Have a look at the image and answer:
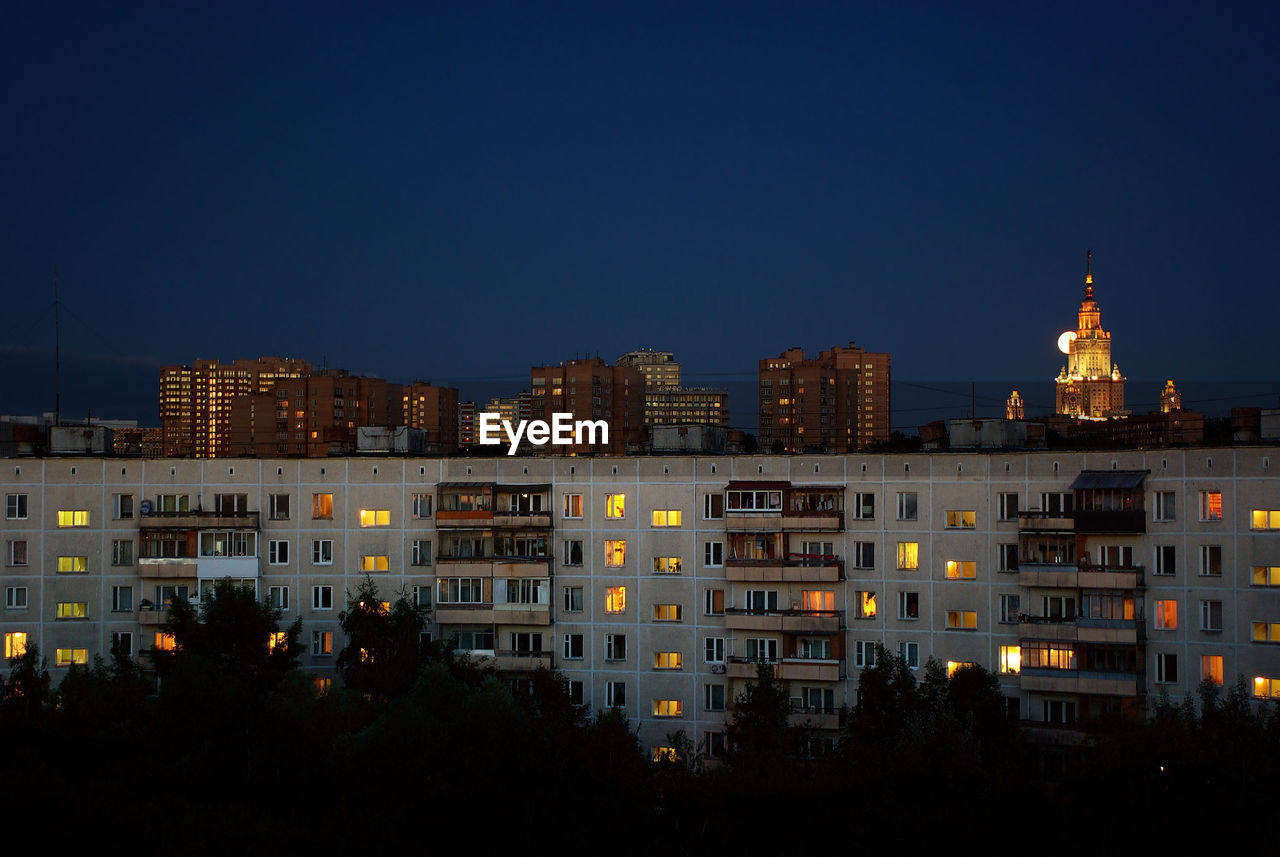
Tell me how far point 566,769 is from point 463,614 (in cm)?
1260

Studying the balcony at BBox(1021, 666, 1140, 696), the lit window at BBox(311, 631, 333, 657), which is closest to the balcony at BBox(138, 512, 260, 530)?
the lit window at BBox(311, 631, 333, 657)

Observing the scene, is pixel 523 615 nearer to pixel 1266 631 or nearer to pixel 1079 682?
pixel 1079 682

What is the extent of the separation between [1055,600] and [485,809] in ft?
74.8

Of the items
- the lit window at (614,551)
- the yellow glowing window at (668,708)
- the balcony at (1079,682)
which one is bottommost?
the yellow glowing window at (668,708)

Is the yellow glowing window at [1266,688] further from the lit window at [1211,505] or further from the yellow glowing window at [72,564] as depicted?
the yellow glowing window at [72,564]

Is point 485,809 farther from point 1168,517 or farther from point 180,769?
point 1168,517

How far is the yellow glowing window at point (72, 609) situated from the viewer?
150ft

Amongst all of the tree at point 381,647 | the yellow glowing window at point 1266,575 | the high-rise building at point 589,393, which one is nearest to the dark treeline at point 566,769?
the tree at point 381,647

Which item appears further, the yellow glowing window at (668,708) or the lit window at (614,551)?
the lit window at (614,551)

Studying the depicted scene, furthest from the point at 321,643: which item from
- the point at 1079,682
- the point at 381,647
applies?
the point at 1079,682

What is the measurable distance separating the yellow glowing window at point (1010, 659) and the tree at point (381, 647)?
21763 mm

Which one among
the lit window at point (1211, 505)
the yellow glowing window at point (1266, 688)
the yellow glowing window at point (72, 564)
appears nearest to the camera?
the yellow glowing window at point (1266, 688)

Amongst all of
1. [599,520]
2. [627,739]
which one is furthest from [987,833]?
[599,520]

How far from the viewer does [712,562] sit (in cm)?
4481
